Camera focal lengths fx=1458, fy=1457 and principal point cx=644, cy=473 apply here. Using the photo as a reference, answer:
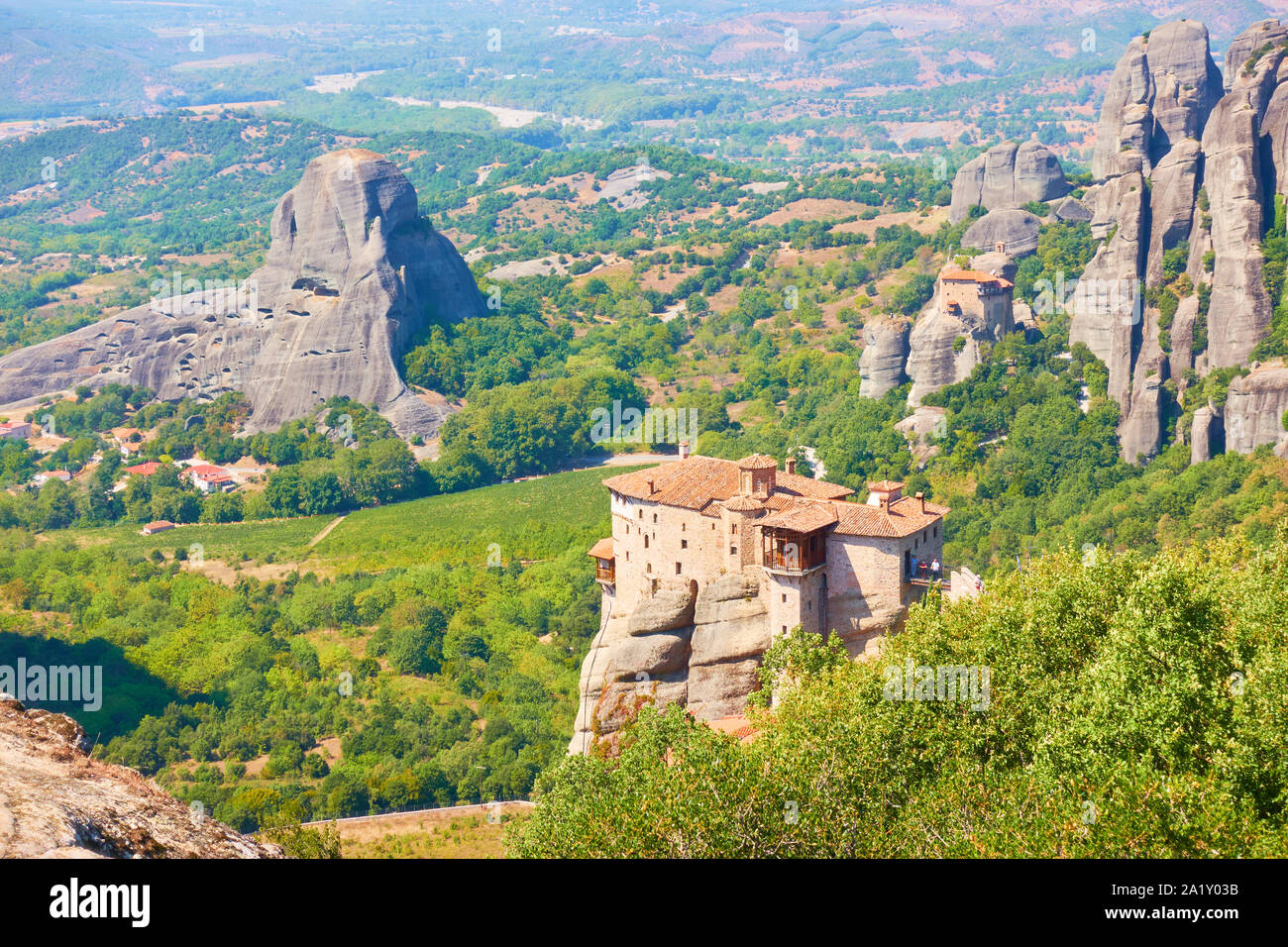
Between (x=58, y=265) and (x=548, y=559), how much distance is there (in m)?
141

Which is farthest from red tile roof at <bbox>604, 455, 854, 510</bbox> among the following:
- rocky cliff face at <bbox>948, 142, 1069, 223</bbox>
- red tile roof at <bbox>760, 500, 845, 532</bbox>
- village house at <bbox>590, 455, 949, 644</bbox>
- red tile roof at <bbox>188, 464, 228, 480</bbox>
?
rocky cliff face at <bbox>948, 142, 1069, 223</bbox>

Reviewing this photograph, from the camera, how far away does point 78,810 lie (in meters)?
15.2

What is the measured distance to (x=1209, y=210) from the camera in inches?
3250

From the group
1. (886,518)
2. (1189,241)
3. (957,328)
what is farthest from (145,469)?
(886,518)

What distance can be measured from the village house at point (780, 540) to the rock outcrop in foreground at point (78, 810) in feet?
79.2

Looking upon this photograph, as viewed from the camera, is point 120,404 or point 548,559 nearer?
point 548,559

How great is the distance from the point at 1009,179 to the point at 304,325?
58322mm

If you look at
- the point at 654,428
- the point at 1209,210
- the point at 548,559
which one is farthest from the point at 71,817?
the point at 654,428

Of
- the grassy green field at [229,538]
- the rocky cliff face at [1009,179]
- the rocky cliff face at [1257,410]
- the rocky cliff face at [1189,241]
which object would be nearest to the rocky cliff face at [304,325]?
the grassy green field at [229,538]

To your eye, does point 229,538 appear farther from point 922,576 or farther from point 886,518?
point 922,576

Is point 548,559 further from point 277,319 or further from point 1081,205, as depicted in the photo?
point 1081,205

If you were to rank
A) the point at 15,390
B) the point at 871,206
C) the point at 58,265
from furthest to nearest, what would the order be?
1. the point at 58,265
2. the point at 871,206
3. the point at 15,390

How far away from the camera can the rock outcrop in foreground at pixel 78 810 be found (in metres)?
14.0

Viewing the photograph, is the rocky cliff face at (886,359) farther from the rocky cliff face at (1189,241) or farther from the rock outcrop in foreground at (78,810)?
the rock outcrop in foreground at (78,810)
